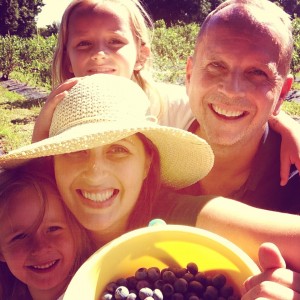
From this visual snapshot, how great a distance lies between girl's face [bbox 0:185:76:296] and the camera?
1569mm

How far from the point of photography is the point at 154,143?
162 centimetres

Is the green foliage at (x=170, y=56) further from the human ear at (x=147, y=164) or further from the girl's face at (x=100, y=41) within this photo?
the human ear at (x=147, y=164)

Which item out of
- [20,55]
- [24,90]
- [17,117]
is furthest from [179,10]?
[17,117]

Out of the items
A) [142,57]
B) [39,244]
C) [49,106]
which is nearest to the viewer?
[39,244]

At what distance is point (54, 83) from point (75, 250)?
148 centimetres

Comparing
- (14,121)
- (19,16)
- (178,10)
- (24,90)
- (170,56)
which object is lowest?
(14,121)

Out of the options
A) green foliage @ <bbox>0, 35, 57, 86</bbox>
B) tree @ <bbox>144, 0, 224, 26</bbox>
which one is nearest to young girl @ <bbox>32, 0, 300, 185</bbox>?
green foliage @ <bbox>0, 35, 57, 86</bbox>

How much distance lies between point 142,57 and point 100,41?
0.50m

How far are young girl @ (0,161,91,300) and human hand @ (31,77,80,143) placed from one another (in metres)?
0.26

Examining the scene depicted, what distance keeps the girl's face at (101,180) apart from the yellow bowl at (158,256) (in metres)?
Answer: 0.27

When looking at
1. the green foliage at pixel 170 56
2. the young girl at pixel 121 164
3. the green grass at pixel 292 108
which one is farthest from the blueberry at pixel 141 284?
the green foliage at pixel 170 56

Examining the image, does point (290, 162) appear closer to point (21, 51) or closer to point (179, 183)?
point (179, 183)

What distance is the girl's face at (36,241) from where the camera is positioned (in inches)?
61.8

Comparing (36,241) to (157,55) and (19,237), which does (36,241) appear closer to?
(19,237)
